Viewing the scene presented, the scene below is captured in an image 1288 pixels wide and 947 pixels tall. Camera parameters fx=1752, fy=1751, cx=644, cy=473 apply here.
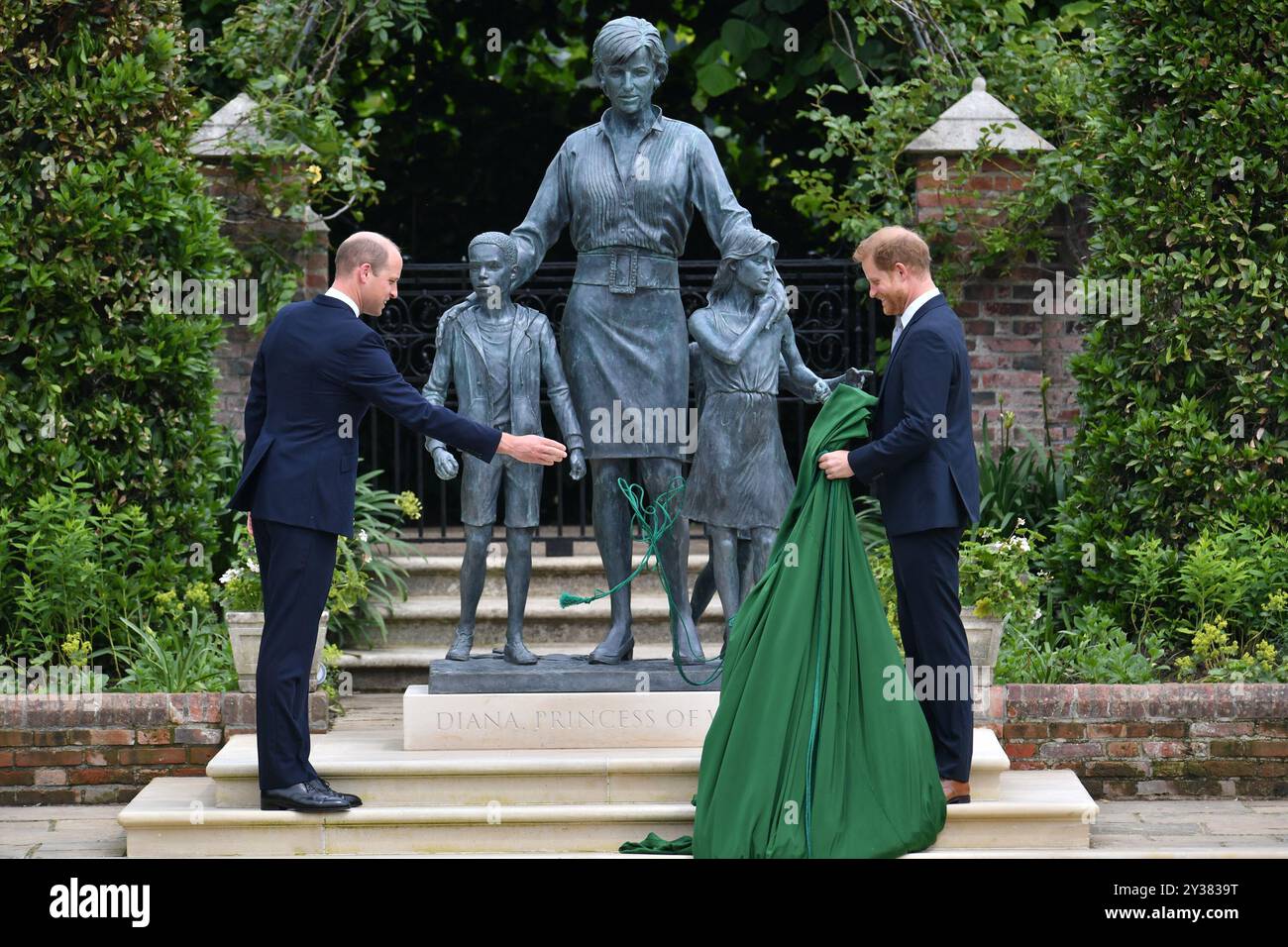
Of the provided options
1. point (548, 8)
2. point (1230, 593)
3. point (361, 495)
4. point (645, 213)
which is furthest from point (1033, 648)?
point (548, 8)

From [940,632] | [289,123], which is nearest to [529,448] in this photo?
[940,632]

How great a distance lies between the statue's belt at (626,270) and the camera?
619 cm

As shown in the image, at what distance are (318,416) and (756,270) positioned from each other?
64.8 inches

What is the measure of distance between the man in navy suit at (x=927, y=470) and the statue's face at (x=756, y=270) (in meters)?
0.67

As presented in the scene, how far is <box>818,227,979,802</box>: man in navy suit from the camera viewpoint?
534 centimetres

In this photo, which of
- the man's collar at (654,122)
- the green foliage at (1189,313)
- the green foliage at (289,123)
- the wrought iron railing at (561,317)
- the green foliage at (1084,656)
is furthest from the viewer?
the green foliage at (289,123)

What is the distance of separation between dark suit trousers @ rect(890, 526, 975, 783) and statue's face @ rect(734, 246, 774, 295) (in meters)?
1.16

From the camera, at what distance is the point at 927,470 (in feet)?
17.7

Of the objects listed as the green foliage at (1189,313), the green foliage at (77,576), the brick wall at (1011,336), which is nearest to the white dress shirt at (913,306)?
the green foliage at (1189,313)

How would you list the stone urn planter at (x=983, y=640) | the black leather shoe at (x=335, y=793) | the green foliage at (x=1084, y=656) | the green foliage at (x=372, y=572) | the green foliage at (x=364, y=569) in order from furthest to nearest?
the green foliage at (x=372, y=572), the green foliage at (x=364, y=569), the green foliage at (x=1084, y=656), the stone urn planter at (x=983, y=640), the black leather shoe at (x=335, y=793)

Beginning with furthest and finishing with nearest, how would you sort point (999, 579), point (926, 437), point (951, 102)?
point (951, 102) < point (999, 579) < point (926, 437)

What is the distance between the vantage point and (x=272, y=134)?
29.7 feet

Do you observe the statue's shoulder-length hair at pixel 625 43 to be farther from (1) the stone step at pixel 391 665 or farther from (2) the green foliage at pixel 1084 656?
(1) the stone step at pixel 391 665

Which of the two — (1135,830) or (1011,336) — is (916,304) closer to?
(1135,830)
